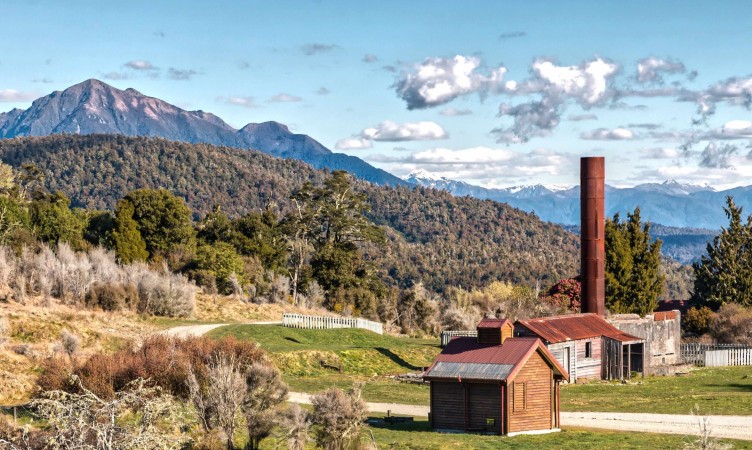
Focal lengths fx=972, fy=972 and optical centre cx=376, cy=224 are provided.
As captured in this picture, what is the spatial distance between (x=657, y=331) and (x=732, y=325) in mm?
13990

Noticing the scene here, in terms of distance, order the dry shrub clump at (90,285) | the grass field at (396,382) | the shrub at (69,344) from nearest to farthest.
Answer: the grass field at (396,382)
the shrub at (69,344)
the dry shrub clump at (90,285)

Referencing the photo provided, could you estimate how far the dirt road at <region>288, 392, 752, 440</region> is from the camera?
33.4 m

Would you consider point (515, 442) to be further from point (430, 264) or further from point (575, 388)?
point (430, 264)

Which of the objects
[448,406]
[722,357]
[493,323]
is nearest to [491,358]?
[493,323]

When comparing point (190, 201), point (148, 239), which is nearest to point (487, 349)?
point (148, 239)

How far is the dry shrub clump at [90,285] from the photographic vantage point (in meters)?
60.6

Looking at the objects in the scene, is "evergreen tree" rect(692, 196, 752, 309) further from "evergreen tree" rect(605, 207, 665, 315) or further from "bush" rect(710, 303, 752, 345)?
"evergreen tree" rect(605, 207, 665, 315)

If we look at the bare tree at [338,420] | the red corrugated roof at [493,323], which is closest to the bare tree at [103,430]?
the bare tree at [338,420]

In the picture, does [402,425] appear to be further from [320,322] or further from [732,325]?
[732,325]

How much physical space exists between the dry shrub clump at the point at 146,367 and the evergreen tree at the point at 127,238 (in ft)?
138

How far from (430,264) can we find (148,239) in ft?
306

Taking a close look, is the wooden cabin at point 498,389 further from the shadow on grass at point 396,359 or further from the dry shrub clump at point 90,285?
the dry shrub clump at point 90,285

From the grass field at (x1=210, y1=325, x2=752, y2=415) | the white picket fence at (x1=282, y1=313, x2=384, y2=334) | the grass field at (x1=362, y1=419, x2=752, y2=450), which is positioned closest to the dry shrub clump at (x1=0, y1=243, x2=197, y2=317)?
the grass field at (x1=210, y1=325, x2=752, y2=415)

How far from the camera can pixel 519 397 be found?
34.2 metres
